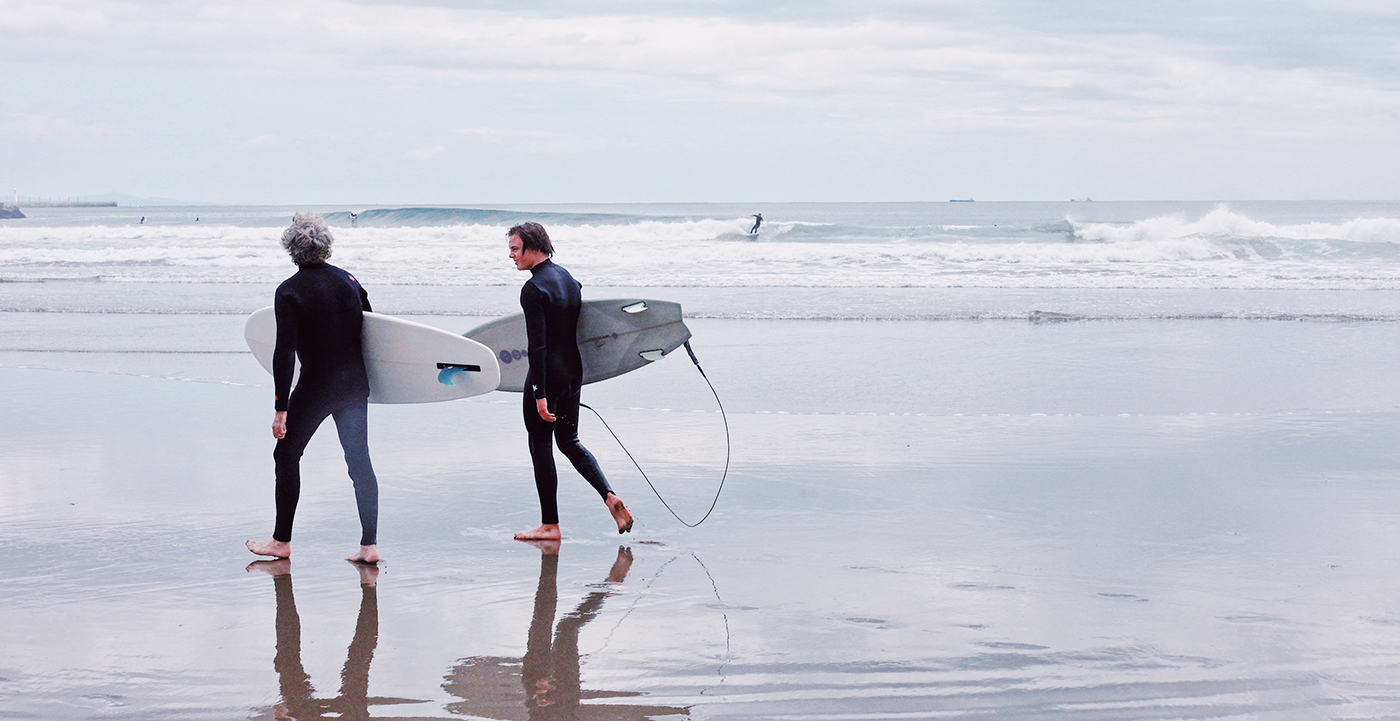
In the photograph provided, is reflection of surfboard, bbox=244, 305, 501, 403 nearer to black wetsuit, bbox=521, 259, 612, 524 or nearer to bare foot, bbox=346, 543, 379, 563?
black wetsuit, bbox=521, 259, 612, 524

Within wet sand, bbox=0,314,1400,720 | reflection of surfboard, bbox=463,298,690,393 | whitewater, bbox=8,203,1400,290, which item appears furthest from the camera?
whitewater, bbox=8,203,1400,290

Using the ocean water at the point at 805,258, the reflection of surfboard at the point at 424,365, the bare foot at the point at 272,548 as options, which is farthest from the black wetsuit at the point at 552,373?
the ocean water at the point at 805,258

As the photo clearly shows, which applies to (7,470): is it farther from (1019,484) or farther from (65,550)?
(1019,484)

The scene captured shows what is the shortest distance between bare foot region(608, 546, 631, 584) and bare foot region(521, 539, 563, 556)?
0.25 metres

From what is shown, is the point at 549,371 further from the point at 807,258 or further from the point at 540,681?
the point at 807,258

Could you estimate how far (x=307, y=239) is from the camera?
3.90 metres

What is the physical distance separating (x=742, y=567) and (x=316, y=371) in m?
1.78

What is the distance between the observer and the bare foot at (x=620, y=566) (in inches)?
156

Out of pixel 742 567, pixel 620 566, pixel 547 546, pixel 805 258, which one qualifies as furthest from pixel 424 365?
pixel 805 258

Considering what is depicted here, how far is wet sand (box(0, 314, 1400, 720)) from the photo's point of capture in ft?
9.74

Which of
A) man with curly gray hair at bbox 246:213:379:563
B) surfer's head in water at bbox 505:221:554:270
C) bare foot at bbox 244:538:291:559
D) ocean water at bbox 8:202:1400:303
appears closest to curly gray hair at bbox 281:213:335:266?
man with curly gray hair at bbox 246:213:379:563

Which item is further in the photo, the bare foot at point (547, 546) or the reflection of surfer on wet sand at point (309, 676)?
the bare foot at point (547, 546)

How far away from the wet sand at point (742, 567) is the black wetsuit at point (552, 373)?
0.96 feet

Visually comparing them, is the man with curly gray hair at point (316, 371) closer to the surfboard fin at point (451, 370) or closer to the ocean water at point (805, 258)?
the surfboard fin at point (451, 370)
